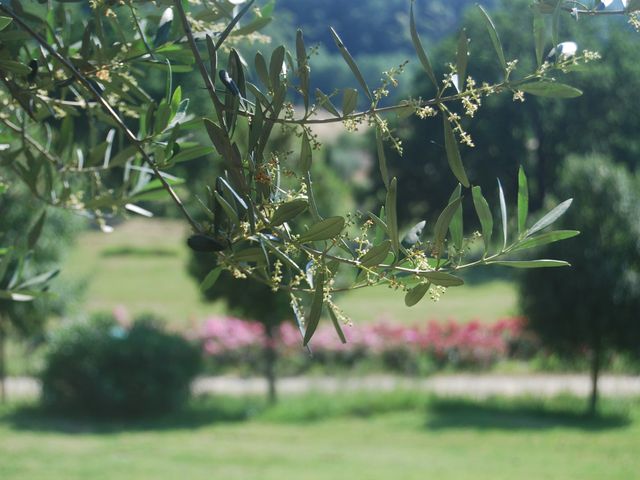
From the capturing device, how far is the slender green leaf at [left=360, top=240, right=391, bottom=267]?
4.84 feet

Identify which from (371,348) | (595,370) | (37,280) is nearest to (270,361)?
(371,348)

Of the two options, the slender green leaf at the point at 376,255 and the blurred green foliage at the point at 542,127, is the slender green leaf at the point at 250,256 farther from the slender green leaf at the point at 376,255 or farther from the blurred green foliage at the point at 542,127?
the blurred green foliage at the point at 542,127

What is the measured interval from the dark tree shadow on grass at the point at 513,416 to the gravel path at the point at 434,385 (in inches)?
17.4

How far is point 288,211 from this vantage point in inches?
57.4

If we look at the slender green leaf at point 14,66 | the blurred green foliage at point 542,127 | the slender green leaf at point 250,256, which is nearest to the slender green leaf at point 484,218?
the slender green leaf at point 250,256

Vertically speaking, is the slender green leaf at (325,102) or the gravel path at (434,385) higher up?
the slender green leaf at (325,102)

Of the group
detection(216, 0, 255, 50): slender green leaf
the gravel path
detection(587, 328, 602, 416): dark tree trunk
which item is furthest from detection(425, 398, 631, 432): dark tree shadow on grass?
detection(216, 0, 255, 50): slender green leaf

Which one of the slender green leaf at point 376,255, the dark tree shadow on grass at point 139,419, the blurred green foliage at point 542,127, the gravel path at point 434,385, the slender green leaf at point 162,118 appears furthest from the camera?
the blurred green foliage at point 542,127

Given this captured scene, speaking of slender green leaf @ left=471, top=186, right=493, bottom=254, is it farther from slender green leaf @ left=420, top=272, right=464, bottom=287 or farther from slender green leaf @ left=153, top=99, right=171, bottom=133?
slender green leaf @ left=153, top=99, right=171, bottom=133

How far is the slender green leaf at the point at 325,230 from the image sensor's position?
1458mm

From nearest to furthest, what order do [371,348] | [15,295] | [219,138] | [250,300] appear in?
[219,138] → [15,295] → [250,300] → [371,348]

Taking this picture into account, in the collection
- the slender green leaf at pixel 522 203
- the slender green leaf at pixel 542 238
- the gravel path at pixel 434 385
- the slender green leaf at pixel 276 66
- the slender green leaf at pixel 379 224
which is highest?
the slender green leaf at pixel 276 66

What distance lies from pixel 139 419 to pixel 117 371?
70 cm

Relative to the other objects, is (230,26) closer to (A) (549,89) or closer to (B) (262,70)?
(B) (262,70)
